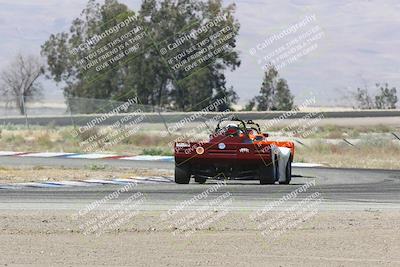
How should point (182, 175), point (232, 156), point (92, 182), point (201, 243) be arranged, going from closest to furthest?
point (201, 243) → point (232, 156) → point (182, 175) → point (92, 182)

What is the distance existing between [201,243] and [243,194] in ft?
20.6

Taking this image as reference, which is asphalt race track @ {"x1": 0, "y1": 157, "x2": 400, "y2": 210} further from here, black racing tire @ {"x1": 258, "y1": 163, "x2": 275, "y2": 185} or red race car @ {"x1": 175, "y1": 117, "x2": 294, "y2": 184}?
red race car @ {"x1": 175, "y1": 117, "x2": 294, "y2": 184}

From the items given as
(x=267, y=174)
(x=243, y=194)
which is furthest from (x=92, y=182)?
(x=243, y=194)

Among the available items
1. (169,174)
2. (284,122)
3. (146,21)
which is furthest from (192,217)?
(146,21)

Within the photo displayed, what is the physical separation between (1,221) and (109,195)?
156 inches

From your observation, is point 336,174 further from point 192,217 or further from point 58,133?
point 58,133

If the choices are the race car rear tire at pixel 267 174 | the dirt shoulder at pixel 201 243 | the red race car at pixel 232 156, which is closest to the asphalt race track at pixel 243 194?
the race car rear tire at pixel 267 174

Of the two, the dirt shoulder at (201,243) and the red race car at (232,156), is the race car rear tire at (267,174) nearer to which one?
the red race car at (232,156)

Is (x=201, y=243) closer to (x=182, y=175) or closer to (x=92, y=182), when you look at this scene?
(x=182, y=175)

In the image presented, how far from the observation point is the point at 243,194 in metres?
17.5

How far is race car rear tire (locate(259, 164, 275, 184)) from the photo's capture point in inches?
741

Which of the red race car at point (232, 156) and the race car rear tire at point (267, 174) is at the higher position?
the red race car at point (232, 156)

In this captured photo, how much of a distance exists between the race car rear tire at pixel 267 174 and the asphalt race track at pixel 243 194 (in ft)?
0.58

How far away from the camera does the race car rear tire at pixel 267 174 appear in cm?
1883
